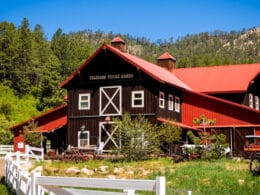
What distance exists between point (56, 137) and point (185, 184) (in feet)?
67.7

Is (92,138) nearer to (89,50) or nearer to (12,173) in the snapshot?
(12,173)

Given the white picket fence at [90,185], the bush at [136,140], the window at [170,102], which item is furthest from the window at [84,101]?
the white picket fence at [90,185]

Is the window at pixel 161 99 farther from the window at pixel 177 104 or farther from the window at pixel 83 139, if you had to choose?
the window at pixel 83 139

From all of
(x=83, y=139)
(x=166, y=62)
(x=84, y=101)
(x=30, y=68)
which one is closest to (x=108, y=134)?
(x=83, y=139)

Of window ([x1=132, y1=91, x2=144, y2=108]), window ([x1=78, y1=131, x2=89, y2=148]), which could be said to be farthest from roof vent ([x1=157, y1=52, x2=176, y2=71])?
window ([x1=78, y1=131, x2=89, y2=148])

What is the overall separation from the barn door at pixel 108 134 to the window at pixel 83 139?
3.39 ft

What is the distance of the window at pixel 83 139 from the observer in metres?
34.1

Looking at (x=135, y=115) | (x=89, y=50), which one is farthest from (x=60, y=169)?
(x=89, y=50)

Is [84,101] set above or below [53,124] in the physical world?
above

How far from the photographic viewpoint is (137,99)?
33.0 m

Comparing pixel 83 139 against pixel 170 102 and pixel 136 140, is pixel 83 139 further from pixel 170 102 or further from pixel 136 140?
pixel 136 140

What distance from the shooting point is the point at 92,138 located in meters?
33.9

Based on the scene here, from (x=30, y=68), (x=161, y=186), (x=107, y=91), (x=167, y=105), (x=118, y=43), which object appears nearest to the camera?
(x=161, y=186)

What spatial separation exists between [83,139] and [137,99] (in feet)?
14.8
